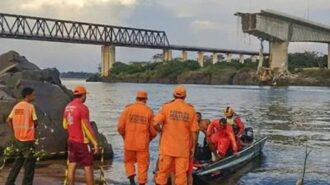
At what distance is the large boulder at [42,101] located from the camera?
16.7 m

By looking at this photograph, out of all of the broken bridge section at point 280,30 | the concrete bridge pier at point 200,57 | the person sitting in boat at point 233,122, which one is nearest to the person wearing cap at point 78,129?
the person sitting in boat at point 233,122

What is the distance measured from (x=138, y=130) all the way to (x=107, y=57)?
15943cm

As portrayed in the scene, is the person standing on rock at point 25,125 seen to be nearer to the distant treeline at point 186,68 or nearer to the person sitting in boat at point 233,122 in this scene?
the person sitting in boat at point 233,122

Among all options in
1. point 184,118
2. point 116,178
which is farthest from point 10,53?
point 184,118

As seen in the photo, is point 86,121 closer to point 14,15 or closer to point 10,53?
point 10,53

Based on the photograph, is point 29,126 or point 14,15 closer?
point 29,126

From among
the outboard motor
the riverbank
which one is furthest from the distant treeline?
Result: the outboard motor

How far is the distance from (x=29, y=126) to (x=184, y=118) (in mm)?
2797

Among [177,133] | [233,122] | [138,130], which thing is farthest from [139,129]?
[233,122]

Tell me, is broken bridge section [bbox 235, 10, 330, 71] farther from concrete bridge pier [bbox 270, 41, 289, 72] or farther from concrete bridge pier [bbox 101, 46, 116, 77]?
concrete bridge pier [bbox 101, 46, 116, 77]

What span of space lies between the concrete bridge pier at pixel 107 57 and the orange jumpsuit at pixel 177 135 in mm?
157248

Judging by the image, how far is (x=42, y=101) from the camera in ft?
58.1

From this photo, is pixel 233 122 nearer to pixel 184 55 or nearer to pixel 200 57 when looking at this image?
pixel 200 57

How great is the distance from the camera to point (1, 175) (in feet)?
44.6
